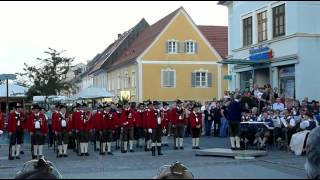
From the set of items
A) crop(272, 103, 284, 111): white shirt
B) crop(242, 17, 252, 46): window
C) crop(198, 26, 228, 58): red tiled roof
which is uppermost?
crop(198, 26, 228, 58): red tiled roof

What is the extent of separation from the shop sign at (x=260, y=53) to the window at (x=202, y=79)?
19749 mm

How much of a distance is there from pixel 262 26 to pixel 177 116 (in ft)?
39.5

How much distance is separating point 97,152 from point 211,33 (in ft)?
122

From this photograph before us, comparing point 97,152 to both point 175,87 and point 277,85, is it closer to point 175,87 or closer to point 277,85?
point 277,85

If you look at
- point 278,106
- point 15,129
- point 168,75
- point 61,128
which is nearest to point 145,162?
point 61,128

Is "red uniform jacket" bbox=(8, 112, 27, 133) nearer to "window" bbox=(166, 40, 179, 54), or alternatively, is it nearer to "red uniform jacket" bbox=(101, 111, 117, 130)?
"red uniform jacket" bbox=(101, 111, 117, 130)

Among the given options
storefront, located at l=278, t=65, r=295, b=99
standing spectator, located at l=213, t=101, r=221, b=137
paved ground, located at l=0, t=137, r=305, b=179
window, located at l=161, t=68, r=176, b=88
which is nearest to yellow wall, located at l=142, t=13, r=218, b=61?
window, located at l=161, t=68, r=176, b=88

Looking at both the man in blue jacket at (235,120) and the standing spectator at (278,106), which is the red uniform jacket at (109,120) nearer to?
the man in blue jacket at (235,120)

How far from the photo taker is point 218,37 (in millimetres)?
55031

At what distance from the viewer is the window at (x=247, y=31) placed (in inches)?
1254

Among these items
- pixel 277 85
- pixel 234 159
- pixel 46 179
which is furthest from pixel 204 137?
pixel 46 179

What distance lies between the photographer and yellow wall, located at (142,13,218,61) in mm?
49969

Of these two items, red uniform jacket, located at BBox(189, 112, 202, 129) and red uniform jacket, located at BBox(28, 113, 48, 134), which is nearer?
red uniform jacket, located at BBox(28, 113, 48, 134)

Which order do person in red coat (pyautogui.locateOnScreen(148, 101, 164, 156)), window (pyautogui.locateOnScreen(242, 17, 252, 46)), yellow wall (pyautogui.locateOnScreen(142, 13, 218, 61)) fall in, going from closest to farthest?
person in red coat (pyautogui.locateOnScreen(148, 101, 164, 156)) < window (pyautogui.locateOnScreen(242, 17, 252, 46)) < yellow wall (pyautogui.locateOnScreen(142, 13, 218, 61))
